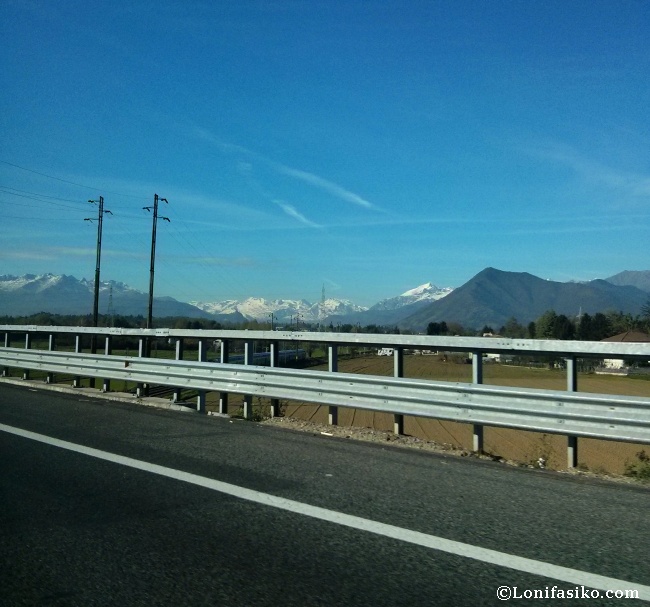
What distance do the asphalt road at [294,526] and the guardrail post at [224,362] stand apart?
3.03 metres

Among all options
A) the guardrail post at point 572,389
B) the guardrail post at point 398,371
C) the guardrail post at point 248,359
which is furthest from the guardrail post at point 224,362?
the guardrail post at point 572,389

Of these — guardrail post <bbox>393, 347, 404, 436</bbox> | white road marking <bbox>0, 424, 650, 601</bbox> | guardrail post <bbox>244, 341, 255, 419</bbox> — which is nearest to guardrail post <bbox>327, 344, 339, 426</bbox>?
guardrail post <bbox>393, 347, 404, 436</bbox>

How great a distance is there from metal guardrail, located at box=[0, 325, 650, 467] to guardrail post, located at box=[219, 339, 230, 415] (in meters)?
0.02

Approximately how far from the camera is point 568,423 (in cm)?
703

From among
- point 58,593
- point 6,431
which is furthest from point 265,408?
point 58,593

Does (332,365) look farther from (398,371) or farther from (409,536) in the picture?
(409,536)

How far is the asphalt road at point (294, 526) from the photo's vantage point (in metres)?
3.94

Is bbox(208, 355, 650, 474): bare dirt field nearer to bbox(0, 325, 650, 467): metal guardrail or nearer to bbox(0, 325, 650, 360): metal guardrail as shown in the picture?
bbox(0, 325, 650, 467): metal guardrail

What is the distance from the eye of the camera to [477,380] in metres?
8.18

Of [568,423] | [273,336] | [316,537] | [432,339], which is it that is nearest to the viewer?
[316,537]

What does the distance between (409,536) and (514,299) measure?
4557 inches

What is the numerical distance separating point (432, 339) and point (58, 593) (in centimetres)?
560

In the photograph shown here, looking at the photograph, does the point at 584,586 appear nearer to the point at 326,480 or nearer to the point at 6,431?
the point at 326,480

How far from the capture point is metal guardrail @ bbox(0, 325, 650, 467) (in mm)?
6836
